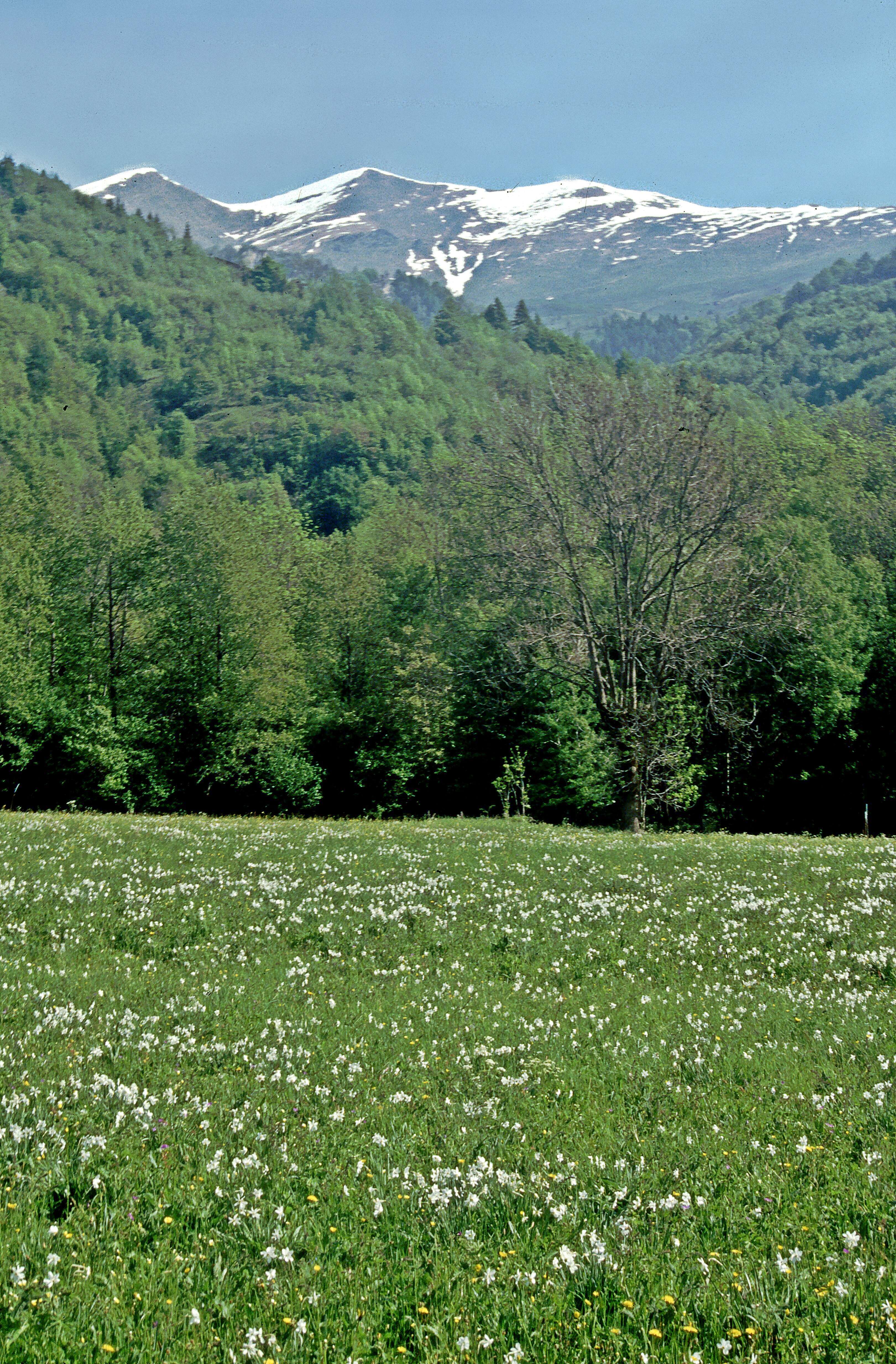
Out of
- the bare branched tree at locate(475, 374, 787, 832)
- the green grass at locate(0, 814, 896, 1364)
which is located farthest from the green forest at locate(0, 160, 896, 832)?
the green grass at locate(0, 814, 896, 1364)

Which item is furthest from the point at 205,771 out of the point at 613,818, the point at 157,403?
the point at 157,403

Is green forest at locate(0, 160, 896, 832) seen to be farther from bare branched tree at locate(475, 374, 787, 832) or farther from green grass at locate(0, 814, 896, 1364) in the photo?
green grass at locate(0, 814, 896, 1364)

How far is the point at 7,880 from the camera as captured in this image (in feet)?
55.5

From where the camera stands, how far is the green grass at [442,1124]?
526 centimetres

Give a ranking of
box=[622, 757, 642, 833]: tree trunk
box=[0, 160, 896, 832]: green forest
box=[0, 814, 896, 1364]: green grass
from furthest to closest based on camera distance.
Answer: box=[0, 160, 896, 832]: green forest, box=[622, 757, 642, 833]: tree trunk, box=[0, 814, 896, 1364]: green grass

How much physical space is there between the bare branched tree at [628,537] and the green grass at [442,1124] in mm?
18226

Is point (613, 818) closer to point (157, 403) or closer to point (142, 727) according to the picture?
point (142, 727)

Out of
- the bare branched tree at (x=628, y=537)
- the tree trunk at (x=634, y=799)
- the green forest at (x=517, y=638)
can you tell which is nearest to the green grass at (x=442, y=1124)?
the tree trunk at (x=634, y=799)

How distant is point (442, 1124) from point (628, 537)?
28774mm

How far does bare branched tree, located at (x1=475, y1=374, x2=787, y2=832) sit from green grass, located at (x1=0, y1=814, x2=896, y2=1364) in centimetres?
1823

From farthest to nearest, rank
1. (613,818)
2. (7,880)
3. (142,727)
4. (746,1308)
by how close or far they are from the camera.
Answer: (142,727)
(613,818)
(7,880)
(746,1308)

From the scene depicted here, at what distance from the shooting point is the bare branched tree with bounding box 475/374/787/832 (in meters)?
33.9

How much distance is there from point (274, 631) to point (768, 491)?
27.7 meters

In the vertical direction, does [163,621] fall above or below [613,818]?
above
